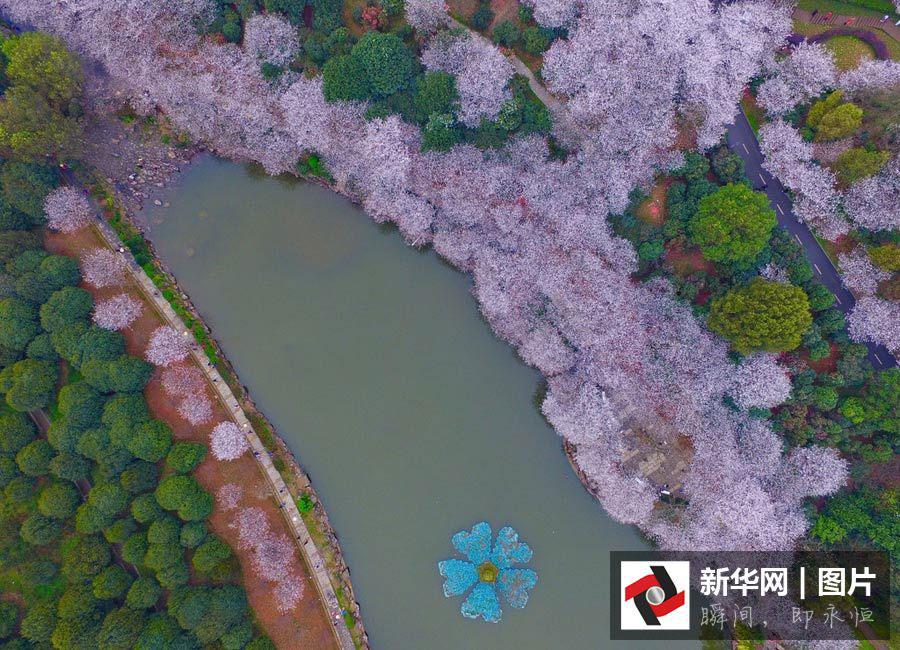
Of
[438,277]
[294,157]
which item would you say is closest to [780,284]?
[438,277]

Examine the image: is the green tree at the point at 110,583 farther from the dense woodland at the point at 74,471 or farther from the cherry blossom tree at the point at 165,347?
the cherry blossom tree at the point at 165,347

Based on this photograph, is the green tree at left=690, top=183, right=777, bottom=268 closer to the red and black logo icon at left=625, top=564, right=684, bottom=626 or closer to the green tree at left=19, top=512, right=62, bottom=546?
the red and black logo icon at left=625, top=564, right=684, bottom=626

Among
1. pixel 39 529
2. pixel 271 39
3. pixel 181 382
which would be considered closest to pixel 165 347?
pixel 181 382

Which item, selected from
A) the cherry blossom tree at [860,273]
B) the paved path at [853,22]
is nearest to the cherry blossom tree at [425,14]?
the paved path at [853,22]

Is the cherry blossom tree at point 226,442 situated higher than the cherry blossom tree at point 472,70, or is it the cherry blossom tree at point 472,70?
the cherry blossom tree at point 472,70

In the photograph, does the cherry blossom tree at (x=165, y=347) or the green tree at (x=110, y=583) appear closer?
the green tree at (x=110, y=583)

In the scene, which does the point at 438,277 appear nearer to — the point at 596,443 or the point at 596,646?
the point at 596,443

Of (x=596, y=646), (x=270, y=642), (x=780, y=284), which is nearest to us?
(x=780, y=284)
